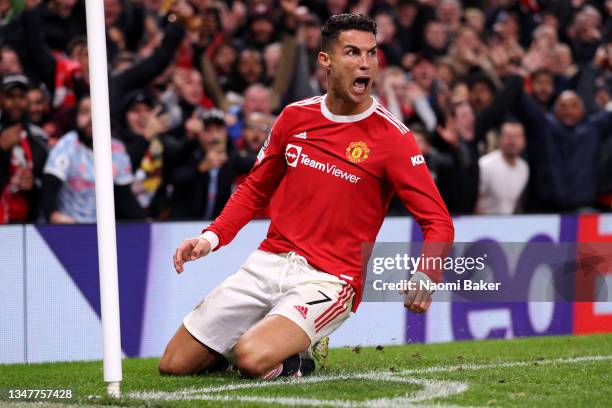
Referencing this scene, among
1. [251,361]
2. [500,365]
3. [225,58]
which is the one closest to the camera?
[251,361]

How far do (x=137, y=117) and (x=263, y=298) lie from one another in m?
4.10

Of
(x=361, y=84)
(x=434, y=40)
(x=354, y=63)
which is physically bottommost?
(x=361, y=84)

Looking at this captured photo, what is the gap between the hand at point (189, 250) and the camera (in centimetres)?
630

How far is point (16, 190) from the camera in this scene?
9.35 meters

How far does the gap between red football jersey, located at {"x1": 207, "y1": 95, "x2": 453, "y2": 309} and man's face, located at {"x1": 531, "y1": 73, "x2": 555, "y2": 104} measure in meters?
7.04

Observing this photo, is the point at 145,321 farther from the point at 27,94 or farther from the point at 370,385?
the point at 370,385

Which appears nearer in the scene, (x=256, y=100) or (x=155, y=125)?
(x=155, y=125)

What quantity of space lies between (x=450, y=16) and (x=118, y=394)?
10.9 meters

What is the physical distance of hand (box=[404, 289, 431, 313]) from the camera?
5719mm

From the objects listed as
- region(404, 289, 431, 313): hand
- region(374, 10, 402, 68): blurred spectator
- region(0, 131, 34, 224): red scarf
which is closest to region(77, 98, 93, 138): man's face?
region(0, 131, 34, 224): red scarf

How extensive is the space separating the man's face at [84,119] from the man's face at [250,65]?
9.15 feet

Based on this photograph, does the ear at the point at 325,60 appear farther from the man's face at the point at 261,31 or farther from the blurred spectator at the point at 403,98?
the man's face at the point at 261,31

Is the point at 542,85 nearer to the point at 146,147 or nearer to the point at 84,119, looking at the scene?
the point at 146,147

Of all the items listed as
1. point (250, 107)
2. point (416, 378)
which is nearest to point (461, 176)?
point (250, 107)
